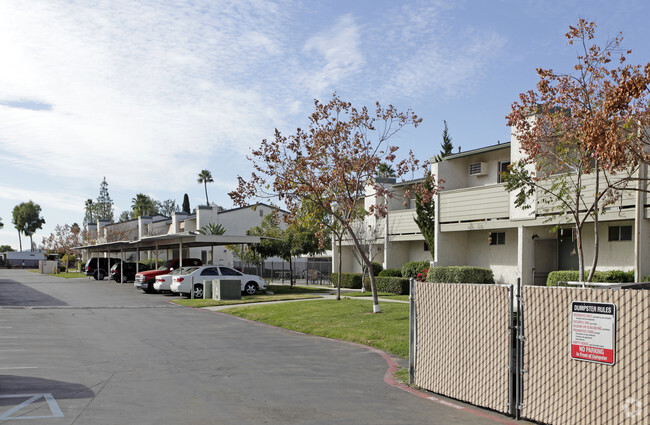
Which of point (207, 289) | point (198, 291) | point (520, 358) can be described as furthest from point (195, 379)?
point (198, 291)

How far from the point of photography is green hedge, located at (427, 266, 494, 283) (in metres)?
24.2

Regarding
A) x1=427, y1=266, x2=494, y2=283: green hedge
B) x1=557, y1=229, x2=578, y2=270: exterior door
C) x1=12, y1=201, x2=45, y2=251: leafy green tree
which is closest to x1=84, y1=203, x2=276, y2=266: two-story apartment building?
x1=427, y1=266, x2=494, y2=283: green hedge

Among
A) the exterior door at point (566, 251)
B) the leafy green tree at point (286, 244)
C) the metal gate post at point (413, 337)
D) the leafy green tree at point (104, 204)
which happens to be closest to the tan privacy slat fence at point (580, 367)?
the metal gate post at point (413, 337)

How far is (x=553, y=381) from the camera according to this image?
7273 millimetres

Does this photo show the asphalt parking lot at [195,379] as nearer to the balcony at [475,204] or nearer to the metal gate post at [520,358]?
the metal gate post at [520,358]

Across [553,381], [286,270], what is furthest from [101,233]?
[553,381]

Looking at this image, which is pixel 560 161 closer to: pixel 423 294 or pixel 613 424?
pixel 423 294

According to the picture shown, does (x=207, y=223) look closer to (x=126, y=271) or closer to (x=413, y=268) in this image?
(x=126, y=271)

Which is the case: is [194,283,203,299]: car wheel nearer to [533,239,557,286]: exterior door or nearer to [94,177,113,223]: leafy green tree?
[533,239,557,286]: exterior door

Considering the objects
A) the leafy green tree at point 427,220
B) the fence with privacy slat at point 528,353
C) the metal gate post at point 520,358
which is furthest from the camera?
the leafy green tree at point 427,220

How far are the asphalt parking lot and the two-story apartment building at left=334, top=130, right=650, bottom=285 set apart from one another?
988 cm

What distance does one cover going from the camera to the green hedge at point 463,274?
24172 mm

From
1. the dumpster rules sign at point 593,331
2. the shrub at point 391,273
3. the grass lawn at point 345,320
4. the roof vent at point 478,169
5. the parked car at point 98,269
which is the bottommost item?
the parked car at point 98,269

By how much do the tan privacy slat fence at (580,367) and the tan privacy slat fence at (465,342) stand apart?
0.41 metres
